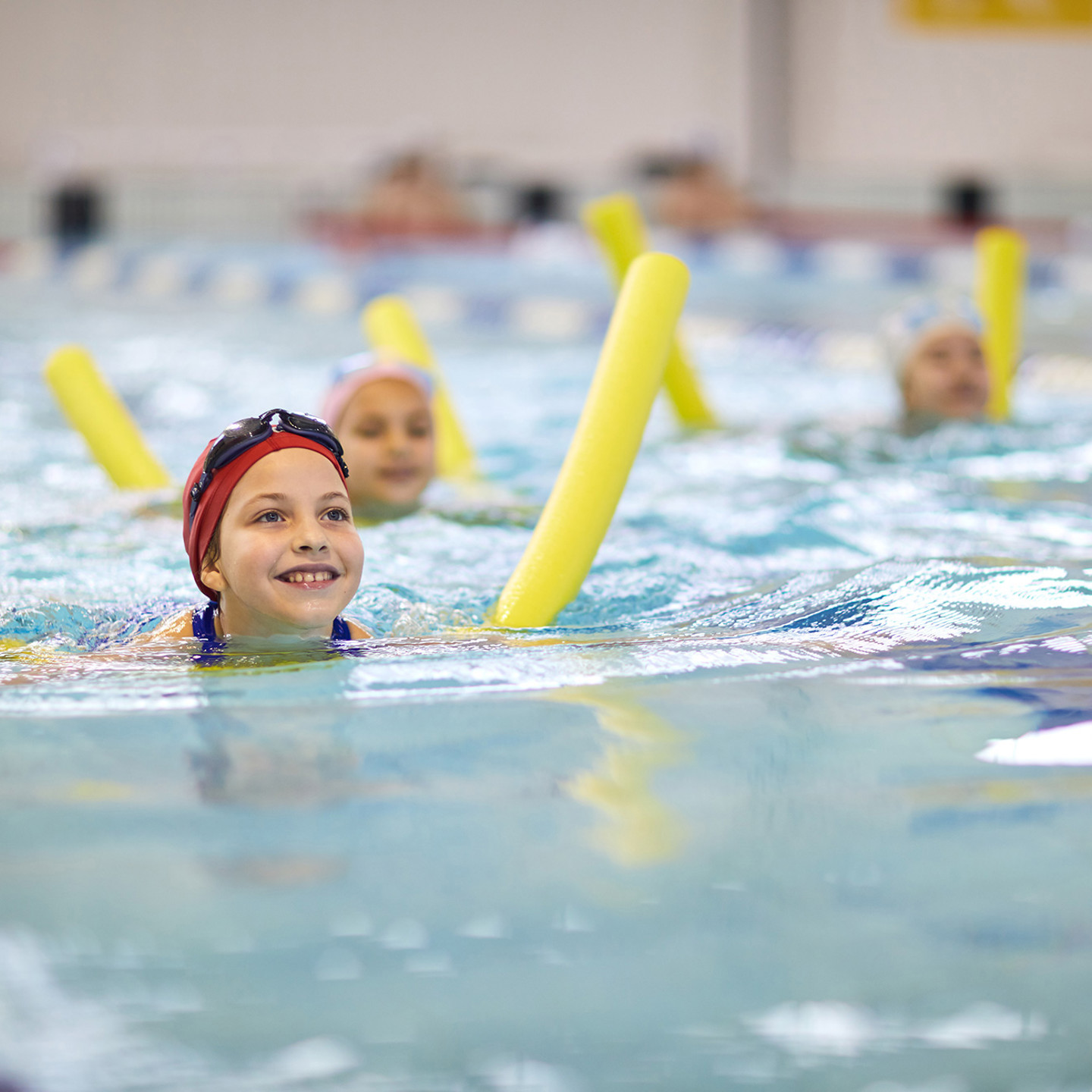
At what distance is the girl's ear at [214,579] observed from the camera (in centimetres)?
255

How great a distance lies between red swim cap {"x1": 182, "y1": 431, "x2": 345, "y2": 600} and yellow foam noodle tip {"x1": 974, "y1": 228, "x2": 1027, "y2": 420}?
3.80 metres

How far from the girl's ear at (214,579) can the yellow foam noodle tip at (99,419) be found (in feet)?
5.26

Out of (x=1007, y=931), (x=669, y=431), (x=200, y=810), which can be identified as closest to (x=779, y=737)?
(x=1007, y=931)

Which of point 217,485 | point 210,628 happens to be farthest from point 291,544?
point 210,628

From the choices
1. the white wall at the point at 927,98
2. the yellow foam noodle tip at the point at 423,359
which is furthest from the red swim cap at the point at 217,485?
the white wall at the point at 927,98

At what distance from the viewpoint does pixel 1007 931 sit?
1.53m

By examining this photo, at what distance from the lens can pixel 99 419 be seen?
4074 mm

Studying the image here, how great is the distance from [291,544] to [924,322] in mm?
3494

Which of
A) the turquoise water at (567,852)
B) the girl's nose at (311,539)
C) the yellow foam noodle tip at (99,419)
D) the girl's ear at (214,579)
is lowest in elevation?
the turquoise water at (567,852)

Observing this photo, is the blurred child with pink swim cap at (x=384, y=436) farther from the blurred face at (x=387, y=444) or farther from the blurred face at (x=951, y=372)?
the blurred face at (x=951, y=372)

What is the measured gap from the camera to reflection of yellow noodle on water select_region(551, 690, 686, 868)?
164 centimetres

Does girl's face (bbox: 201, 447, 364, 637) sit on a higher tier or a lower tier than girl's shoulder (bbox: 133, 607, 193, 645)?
higher

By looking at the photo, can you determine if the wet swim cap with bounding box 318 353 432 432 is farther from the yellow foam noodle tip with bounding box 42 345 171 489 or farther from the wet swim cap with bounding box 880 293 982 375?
the wet swim cap with bounding box 880 293 982 375

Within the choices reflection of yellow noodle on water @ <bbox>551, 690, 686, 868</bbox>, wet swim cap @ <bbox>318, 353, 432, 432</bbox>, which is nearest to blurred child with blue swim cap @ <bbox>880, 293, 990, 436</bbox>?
wet swim cap @ <bbox>318, 353, 432, 432</bbox>
